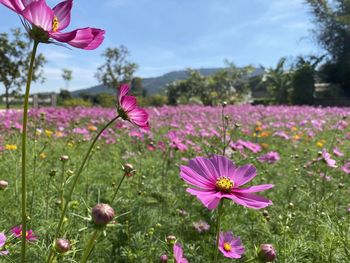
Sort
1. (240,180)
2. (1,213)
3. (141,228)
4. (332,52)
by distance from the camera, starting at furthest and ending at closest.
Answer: (332,52), (141,228), (1,213), (240,180)

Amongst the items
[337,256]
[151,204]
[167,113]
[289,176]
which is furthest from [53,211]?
[167,113]

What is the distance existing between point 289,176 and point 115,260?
84.4 inches

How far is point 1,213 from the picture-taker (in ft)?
6.86

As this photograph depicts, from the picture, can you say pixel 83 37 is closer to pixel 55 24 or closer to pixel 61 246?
pixel 55 24

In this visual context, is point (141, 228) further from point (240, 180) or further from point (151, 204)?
point (240, 180)

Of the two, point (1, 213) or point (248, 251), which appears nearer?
point (248, 251)

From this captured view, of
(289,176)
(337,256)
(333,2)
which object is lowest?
(289,176)

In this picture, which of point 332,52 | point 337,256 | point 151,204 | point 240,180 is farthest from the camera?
point 332,52

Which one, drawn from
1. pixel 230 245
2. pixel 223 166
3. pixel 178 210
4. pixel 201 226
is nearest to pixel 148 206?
pixel 178 210

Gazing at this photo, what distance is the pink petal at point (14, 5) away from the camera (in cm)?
76

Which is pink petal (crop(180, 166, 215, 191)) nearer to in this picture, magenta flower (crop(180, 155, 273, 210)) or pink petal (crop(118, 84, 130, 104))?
magenta flower (crop(180, 155, 273, 210))

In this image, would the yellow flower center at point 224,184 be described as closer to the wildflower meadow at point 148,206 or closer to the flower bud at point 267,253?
the wildflower meadow at point 148,206

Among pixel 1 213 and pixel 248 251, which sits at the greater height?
pixel 1 213

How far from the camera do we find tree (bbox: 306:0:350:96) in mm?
24719
